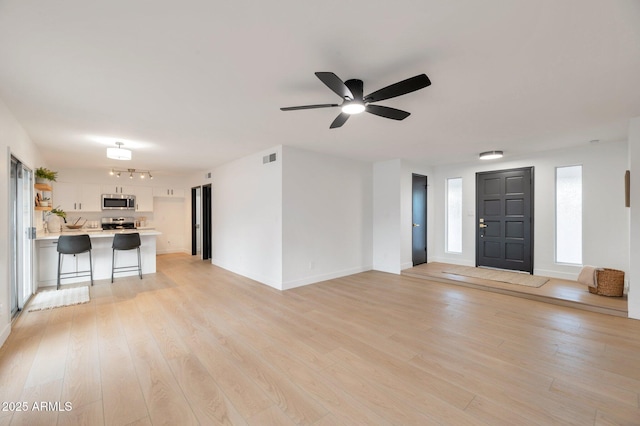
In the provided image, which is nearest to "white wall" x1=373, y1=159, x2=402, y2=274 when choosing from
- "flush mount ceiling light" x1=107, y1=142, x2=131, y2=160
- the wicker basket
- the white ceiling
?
the white ceiling

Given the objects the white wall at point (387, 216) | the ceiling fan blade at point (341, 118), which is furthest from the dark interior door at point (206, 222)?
the ceiling fan blade at point (341, 118)

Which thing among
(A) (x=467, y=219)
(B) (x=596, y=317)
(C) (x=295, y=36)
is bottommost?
(B) (x=596, y=317)

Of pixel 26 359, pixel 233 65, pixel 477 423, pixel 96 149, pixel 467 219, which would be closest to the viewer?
pixel 477 423

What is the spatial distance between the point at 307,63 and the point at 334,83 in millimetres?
329

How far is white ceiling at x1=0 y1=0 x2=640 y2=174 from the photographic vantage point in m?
1.61

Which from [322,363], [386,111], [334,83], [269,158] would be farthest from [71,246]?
[386,111]

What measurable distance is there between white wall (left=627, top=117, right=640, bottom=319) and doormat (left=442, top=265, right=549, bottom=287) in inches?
51.2

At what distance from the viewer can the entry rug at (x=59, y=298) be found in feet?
12.6

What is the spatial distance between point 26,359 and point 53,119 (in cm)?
278

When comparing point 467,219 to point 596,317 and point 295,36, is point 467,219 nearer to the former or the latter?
point 596,317

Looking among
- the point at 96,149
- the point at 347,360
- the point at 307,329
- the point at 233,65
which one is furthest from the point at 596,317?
the point at 96,149

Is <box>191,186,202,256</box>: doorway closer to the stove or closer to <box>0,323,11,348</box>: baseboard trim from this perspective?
the stove

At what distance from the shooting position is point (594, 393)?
2051 millimetres

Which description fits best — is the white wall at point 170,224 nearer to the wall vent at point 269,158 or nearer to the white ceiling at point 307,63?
the white ceiling at point 307,63
